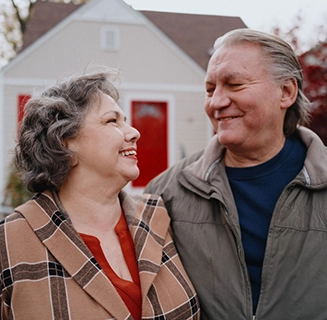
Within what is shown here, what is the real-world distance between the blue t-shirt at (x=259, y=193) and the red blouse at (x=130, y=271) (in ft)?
1.63

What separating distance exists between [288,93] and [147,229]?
0.93 m

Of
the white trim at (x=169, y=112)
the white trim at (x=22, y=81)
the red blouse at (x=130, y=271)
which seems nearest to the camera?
the red blouse at (x=130, y=271)

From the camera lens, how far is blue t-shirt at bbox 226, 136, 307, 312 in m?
2.04

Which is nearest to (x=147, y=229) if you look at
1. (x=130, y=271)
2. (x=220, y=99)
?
(x=130, y=271)

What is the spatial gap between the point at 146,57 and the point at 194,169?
729cm

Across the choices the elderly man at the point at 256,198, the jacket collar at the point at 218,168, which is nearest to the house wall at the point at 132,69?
the jacket collar at the point at 218,168

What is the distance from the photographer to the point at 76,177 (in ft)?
6.78

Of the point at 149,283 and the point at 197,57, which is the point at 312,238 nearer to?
the point at 149,283

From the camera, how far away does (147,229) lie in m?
→ 2.14

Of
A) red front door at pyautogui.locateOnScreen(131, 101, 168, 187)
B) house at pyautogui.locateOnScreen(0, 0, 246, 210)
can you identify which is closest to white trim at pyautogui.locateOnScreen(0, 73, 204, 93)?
house at pyautogui.locateOnScreen(0, 0, 246, 210)

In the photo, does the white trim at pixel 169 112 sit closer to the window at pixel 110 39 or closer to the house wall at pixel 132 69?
the house wall at pixel 132 69

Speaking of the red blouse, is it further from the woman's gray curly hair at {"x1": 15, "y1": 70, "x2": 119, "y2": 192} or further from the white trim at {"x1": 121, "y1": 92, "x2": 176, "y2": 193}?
the white trim at {"x1": 121, "y1": 92, "x2": 176, "y2": 193}

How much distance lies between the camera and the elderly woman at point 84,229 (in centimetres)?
177

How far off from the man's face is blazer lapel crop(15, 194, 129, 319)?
0.82 meters
